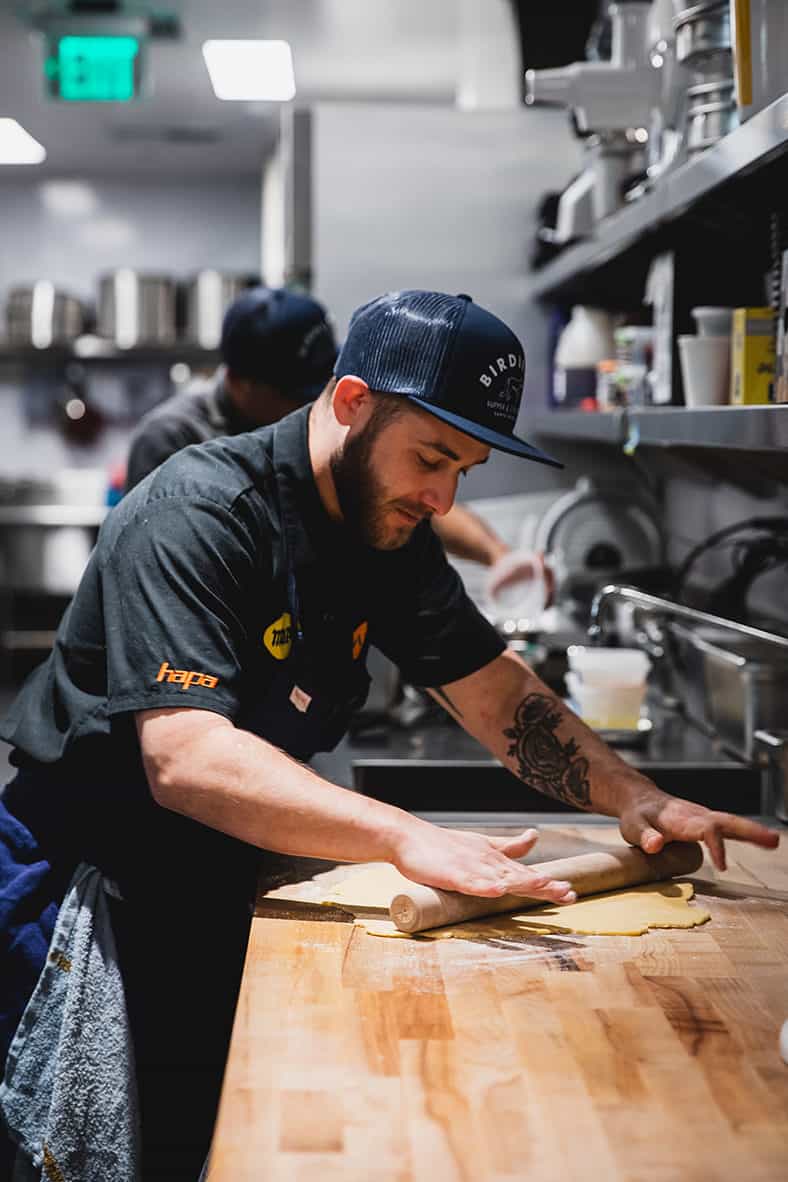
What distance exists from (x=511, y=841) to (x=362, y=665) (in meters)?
0.40

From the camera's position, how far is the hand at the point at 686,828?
5.58 ft

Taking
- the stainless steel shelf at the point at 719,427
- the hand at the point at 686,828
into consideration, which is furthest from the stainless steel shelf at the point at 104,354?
the hand at the point at 686,828

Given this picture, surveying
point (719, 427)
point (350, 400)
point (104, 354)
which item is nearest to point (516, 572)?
point (719, 427)

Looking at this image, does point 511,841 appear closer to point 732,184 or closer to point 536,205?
point 732,184

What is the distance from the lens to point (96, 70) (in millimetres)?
5266

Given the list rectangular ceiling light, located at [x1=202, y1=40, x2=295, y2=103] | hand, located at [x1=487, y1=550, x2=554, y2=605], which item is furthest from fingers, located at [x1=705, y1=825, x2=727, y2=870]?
rectangular ceiling light, located at [x1=202, y1=40, x2=295, y2=103]

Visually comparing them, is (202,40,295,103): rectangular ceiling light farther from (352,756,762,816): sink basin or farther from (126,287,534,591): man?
(352,756,762,816): sink basin

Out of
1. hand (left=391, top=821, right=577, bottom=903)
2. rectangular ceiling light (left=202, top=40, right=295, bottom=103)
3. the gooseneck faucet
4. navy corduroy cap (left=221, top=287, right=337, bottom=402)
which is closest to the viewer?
hand (left=391, top=821, right=577, bottom=903)

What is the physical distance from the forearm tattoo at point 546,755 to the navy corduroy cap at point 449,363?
0.45m

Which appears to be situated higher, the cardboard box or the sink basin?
the cardboard box

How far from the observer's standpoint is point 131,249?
8.47 metres

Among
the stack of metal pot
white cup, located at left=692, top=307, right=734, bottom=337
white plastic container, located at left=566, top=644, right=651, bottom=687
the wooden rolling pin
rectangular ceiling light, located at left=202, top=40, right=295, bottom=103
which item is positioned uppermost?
rectangular ceiling light, located at left=202, top=40, right=295, bottom=103

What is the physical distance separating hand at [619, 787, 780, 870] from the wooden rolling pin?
2cm

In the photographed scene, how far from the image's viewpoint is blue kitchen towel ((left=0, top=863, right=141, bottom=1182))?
1.56 m
